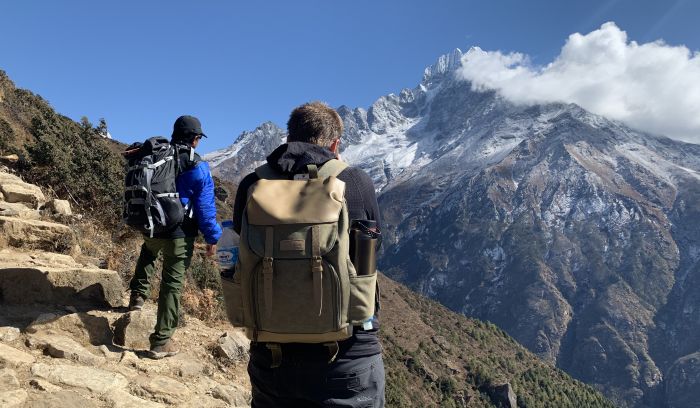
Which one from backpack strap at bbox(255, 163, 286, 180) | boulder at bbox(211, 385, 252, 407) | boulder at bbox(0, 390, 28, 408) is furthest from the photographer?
boulder at bbox(211, 385, 252, 407)

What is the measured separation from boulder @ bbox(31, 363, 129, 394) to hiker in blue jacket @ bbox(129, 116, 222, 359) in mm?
969

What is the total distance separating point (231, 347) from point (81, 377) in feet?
9.77

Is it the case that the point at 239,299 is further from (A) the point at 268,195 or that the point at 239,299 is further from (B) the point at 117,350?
(B) the point at 117,350

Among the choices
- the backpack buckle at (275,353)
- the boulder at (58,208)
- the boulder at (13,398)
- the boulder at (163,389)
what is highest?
the boulder at (58,208)

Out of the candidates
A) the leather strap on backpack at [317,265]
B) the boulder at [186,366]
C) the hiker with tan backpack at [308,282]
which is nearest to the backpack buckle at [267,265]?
the hiker with tan backpack at [308,282]

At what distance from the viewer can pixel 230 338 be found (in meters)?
8.01

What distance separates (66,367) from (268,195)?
12.3 ft

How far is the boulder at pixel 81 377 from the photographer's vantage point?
4836 millimetres

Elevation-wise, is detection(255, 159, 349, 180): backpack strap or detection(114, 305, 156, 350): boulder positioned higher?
detection(255, 159, 349, 180): backpack strap

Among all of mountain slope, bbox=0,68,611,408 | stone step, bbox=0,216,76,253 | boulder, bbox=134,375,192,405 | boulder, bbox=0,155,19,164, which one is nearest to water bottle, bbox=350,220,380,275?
mountain slope, bbox=0,68,611,408

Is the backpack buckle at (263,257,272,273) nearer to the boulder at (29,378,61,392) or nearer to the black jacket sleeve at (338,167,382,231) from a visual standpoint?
the black jacket sleeve at (338,167,382,231)

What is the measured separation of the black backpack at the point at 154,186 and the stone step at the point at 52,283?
1.95 meters

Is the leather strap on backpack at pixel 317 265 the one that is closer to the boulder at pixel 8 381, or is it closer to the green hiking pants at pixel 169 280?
the boulder at pixel 8 381

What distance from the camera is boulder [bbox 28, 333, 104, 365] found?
214 inches
